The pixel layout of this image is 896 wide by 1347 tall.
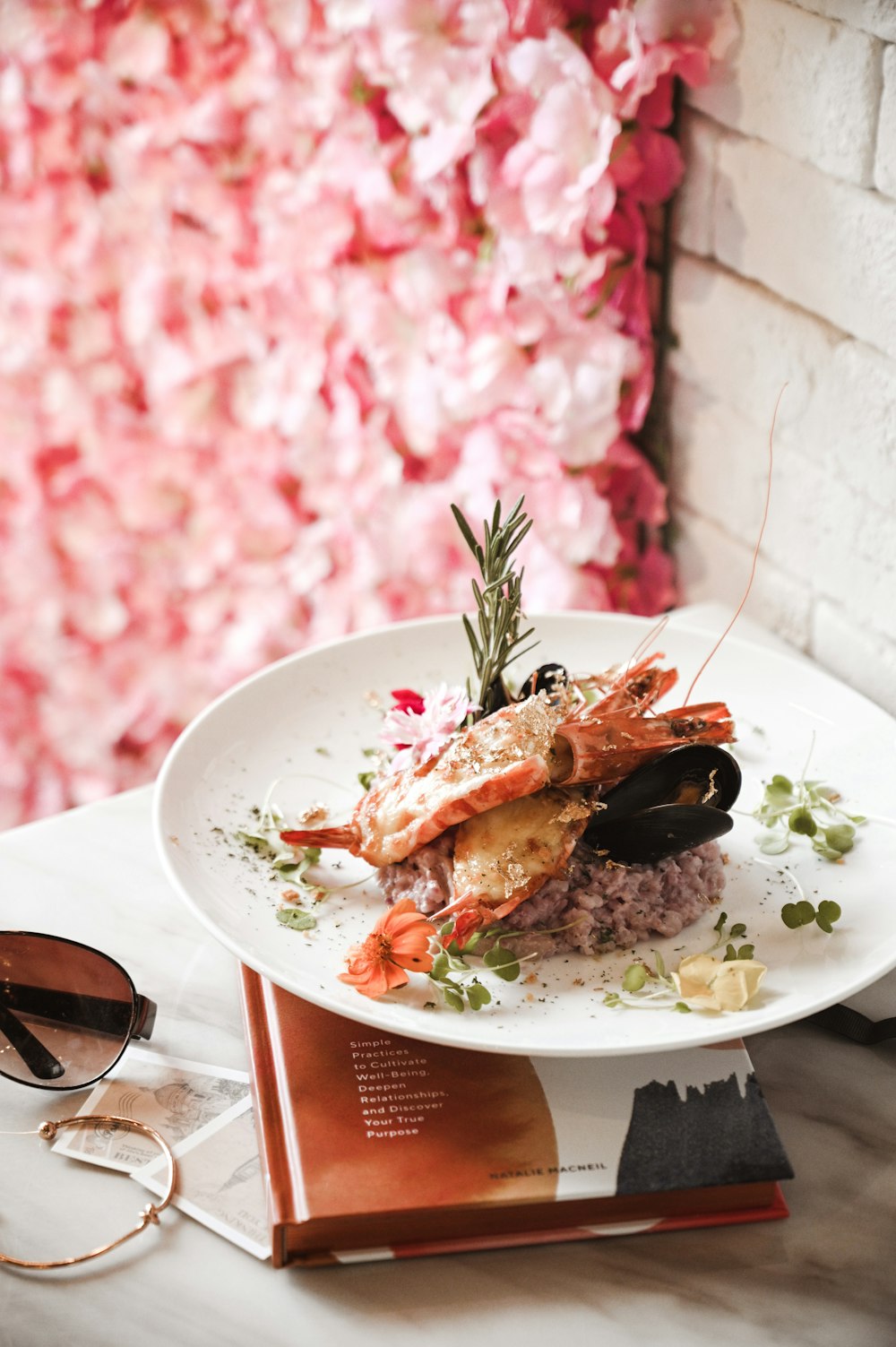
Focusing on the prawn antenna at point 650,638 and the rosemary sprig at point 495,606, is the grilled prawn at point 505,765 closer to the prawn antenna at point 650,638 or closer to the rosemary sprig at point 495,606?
the rosemary sprig at point 495,606

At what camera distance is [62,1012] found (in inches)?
39.6

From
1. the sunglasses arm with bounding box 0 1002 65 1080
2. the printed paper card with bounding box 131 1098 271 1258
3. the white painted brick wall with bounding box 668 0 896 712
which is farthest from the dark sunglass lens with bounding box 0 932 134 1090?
the white painted brick wall with bounding box 668 0 896 712

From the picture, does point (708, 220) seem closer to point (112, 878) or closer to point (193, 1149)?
point (112, 878)

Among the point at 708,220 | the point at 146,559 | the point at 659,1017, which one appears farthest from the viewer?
the point at 146,559

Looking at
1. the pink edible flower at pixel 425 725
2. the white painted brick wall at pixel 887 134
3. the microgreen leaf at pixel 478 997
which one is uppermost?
the white painted brick wall at pixel 887 134

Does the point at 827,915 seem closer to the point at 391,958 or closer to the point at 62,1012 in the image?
the point at 391,958

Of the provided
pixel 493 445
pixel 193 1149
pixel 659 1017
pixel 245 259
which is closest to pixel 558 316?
pixel 493 445

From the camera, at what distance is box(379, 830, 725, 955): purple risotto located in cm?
98

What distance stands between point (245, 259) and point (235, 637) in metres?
0.65

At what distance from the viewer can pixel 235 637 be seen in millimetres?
2227

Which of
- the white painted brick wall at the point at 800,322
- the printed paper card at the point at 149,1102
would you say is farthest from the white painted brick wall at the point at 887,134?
the printed paper card at the point at 149,1102

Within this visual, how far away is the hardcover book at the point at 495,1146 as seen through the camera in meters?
0.84

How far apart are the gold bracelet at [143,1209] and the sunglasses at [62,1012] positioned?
0.10 feet

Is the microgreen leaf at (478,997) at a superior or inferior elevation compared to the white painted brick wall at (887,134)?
inferior
